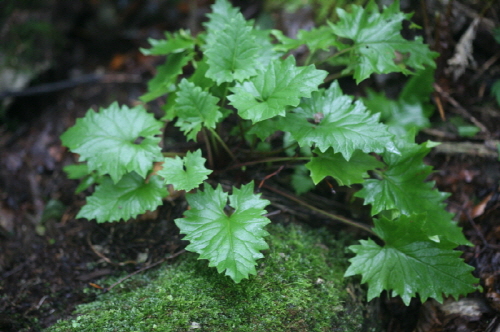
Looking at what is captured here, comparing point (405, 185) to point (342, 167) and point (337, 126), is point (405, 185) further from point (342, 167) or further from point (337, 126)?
point (337, 126)

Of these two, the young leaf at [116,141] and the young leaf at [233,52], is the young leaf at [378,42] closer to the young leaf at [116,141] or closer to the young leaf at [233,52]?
the young leaf at [233,52]

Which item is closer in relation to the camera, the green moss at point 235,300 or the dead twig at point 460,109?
the green moss at point 235,300

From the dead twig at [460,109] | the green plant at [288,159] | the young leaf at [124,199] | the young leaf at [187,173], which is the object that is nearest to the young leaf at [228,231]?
the green plant at [288,159]

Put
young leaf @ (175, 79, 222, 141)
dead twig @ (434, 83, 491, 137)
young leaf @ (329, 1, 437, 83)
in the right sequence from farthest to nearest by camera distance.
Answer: dead twig @ (434, 83, 491, 137), young leaf @ (329, 1, 437, 83), young leaf @ (175, 79, 222, 141)

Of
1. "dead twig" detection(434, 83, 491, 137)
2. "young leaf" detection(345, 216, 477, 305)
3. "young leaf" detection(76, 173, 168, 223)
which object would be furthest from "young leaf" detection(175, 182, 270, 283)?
"dead twig" detection(434, 83, 491, 137)

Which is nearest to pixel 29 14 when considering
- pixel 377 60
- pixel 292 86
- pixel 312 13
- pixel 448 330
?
pixel 312 13

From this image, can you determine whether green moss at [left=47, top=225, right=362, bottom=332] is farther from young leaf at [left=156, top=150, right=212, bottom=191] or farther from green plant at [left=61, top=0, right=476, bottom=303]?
young leaf at [left=156, top=150, right=212, bottom=191]
